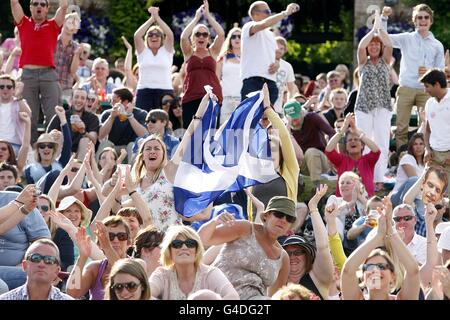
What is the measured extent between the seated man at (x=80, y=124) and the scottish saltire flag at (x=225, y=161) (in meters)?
3.81

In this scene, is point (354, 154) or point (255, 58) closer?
point (354, 154)

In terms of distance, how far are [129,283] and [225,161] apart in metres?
3.62

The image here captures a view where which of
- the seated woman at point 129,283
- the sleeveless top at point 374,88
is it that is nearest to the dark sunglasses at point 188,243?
the seated woman at point 129,283

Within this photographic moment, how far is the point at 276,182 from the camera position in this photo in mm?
13102

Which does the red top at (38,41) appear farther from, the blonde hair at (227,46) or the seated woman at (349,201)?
the seated woman at (349,201)

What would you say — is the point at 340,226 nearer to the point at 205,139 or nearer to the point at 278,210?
the point at 205,139

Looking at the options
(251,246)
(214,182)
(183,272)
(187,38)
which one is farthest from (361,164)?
(183,272)

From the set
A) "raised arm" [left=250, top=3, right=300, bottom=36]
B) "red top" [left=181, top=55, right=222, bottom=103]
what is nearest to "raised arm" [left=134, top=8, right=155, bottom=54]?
"red top" [left=181, top=55, right=222, bottom=103]

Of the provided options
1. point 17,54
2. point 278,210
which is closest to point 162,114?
point 17,54

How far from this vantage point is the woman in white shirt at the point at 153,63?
1828 cm

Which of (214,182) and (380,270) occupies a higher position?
(380,270)

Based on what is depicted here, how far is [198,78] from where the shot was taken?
17328 mm

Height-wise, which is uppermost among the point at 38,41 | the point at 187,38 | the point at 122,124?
the point at 187,38

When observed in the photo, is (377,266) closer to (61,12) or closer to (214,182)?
(214,182)
